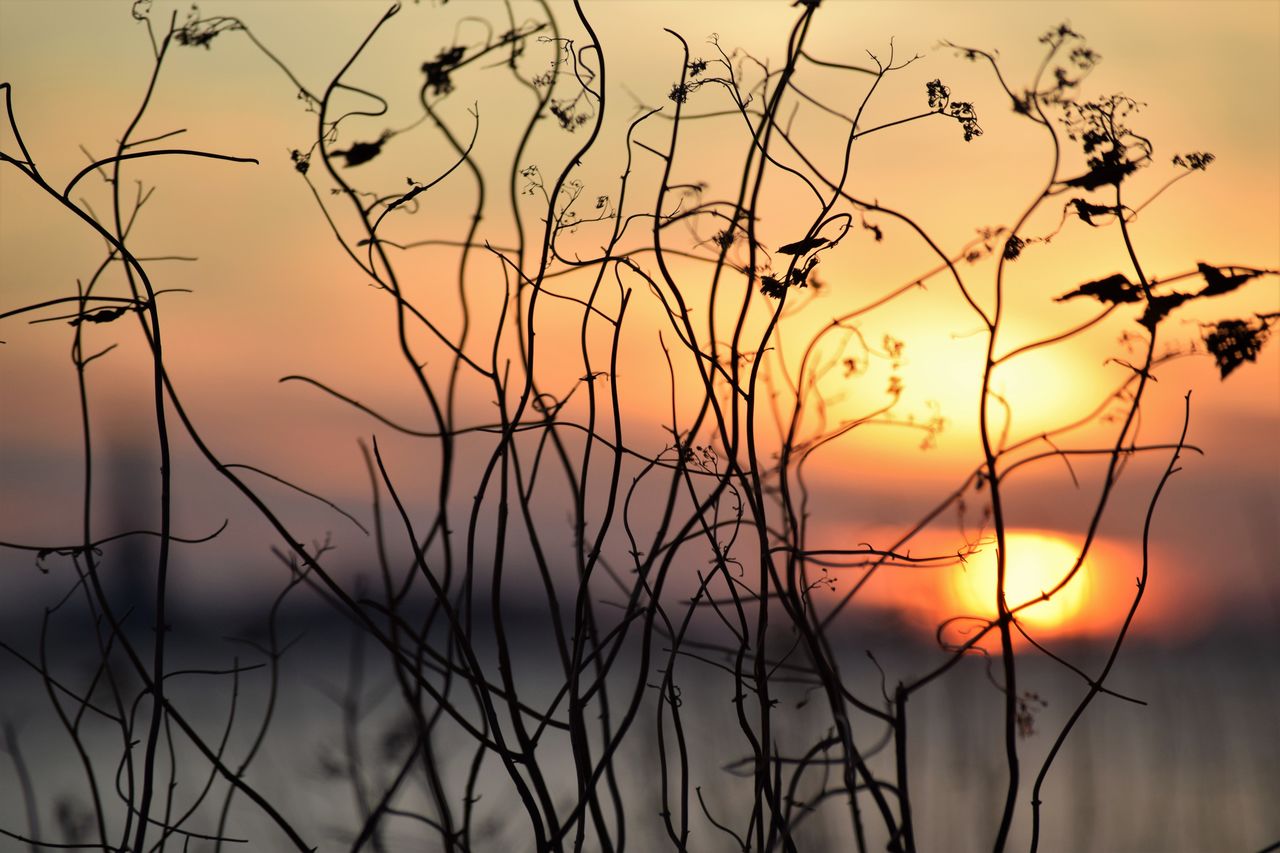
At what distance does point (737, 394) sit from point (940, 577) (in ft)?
1.73

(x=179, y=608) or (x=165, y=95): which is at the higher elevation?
(x=165, y=95)

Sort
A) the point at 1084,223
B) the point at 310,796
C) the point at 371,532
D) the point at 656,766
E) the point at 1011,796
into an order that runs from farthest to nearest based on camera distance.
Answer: the point at 310,796 → the point at 656,766 → the point at 371,532 → the point at 1084,223 → the point at 1011,796

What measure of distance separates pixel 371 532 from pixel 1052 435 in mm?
872

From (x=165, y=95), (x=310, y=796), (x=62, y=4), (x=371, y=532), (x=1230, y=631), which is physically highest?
(x=62, y=4)

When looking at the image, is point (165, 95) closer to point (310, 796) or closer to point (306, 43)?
point (306, 43)

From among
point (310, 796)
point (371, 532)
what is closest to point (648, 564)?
point (371, 532)

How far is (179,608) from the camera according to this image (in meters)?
2.00

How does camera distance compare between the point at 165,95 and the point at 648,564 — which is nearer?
the point at 648,564

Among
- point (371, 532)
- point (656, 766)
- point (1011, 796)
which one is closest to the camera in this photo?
point (1011, 796)

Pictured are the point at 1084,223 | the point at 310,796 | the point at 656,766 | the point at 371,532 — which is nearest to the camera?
the point at 1084,223

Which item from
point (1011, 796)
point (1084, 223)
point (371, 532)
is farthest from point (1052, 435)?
point (371, 532)

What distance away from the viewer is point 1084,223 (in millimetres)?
1269

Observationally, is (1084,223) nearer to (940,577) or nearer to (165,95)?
(940,577)

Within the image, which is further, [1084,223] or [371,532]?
[371,532]
